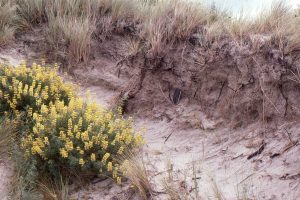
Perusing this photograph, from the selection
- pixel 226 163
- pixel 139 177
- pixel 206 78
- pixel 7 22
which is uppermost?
pixel 206 78

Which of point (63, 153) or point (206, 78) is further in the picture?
point (206, 78)

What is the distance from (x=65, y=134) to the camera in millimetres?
5469

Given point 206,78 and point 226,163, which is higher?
point 206,78

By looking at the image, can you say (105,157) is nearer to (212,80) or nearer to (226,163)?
(226,163)

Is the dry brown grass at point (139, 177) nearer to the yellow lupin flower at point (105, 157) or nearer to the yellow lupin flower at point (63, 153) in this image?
the yellow lupin flower at point (105, 157)

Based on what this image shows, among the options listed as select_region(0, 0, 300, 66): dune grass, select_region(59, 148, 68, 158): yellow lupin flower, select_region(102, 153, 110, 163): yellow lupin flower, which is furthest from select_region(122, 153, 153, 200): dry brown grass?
select_region(0, 0, 300, 66): dune grass

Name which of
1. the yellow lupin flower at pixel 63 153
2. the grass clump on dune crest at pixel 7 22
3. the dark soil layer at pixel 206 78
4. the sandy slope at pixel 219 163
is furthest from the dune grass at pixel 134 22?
the yellow lupin flower at pixel 63 153

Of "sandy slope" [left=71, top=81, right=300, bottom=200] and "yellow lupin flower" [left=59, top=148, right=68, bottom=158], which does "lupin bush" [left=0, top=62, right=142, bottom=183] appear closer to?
"yellow lupin flower" [left=59, top=148, right=68, bottom=158]

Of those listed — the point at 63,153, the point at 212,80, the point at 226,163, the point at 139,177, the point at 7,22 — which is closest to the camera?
the point at 139,177

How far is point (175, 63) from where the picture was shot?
7164 millimetres

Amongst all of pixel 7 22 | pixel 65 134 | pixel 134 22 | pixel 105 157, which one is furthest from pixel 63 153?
pixel 7 22

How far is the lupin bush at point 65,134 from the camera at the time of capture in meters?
5.38

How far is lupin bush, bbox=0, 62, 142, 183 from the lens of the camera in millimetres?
5383

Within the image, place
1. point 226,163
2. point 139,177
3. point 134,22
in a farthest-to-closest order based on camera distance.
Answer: point 134,22
point 226,163
point 139,177
